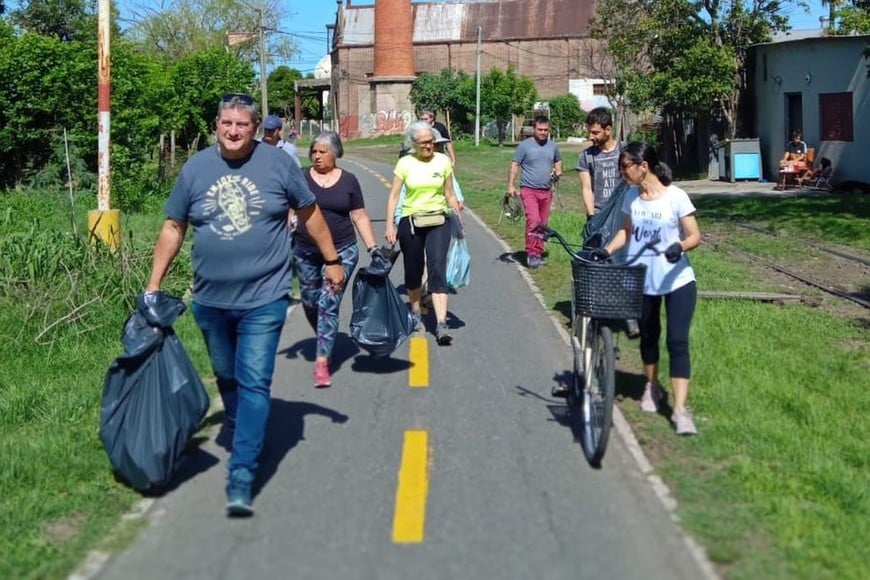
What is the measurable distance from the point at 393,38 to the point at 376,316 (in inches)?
2804

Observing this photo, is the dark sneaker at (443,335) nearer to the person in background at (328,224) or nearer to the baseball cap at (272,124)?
the person in background at (328,224)

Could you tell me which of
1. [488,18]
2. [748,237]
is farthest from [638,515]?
[488,18]

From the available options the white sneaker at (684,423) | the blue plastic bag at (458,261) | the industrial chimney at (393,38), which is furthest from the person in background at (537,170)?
the industrial chimney at (393,38)

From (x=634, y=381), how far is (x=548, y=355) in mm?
1086

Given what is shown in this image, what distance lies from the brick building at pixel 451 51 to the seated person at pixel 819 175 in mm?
51350

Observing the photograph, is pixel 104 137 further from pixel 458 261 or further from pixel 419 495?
pixel 419 495

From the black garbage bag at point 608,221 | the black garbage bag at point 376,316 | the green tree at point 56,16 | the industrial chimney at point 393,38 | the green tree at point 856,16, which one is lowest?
the black garbage bag at point 376,316

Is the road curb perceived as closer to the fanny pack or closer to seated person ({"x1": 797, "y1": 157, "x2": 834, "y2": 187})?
the fanny pack

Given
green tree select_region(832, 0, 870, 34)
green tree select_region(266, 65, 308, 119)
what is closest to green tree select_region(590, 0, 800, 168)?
green tree select_region(832, 0, 870, 34)

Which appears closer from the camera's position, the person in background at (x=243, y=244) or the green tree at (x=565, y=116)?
the person in background at (x=243, y=244)

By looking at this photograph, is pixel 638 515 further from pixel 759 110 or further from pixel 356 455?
pixel 759 110

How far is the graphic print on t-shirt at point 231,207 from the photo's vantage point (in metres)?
5.52

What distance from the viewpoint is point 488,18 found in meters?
84.1

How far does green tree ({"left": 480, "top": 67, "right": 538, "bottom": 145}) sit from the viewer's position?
65.8 metres
